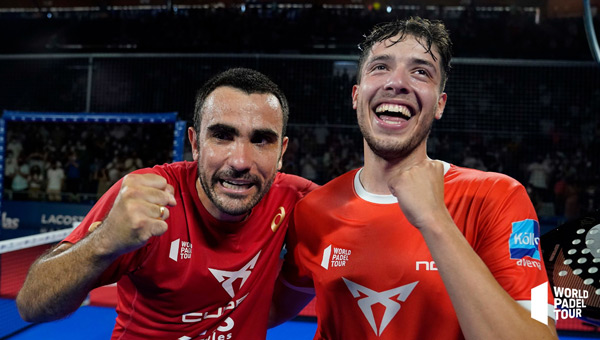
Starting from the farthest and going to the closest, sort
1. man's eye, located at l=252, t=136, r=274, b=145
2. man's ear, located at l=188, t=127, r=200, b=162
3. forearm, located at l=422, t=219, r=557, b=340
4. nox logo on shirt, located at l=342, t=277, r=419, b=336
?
man's ear, located at l=188, t=127, r=200, b=162, man's eye, located at l=252, t=136, r=274, b=145, nox logo on shirt, located at l=342, t=277, r=419, b=336, forearm, located at l=422, t=219, r=557, b=340

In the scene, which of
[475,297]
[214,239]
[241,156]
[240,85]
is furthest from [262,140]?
[475,297]

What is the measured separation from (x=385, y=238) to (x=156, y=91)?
812 cm

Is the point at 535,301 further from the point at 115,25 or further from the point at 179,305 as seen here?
the point at 115,25

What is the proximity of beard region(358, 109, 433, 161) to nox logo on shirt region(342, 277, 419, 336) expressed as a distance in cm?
54

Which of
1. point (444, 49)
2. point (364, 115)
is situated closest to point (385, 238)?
point (364, 115)

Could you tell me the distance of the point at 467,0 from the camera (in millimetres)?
11039

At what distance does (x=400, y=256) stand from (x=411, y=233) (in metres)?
0.10

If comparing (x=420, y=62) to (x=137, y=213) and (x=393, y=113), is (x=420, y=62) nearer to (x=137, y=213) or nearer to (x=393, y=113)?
(x=393, y=113)

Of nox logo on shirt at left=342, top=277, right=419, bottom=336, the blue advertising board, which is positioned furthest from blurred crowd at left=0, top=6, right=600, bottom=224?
nox logo on shirt at left=342, top=277, right=419, bottom=336

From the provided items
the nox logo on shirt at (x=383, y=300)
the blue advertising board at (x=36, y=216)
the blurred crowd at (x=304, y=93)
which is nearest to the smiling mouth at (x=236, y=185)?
the nox logo on shirt at (x=383, y=300)

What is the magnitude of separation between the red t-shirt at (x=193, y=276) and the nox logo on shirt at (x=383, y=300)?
1.71 ft

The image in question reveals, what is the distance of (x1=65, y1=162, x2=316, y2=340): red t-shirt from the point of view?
6.36 ft

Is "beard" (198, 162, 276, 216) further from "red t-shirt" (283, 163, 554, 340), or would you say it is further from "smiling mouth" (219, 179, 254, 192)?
"red t-shirt" (283, 163, 554, 340)

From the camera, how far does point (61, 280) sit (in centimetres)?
159
